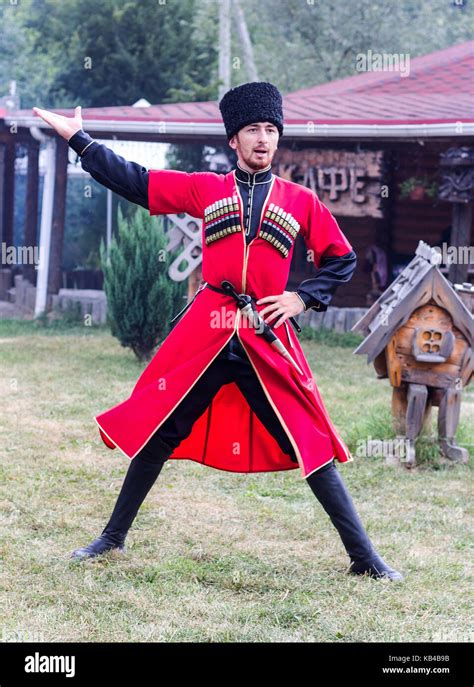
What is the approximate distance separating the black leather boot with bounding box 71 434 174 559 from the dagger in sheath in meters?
0.64

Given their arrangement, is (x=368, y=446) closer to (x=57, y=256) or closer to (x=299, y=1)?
(x=57, y=256)

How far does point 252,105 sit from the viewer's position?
4254 millimetres

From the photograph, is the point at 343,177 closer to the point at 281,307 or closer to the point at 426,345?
the point at 426,345

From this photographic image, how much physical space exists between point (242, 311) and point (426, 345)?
2.60 m

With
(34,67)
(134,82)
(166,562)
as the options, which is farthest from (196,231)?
(34,67)

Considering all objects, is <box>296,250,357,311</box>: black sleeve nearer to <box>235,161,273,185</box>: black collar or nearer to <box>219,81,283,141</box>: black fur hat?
<box>235,161,273,185</box>: black collar

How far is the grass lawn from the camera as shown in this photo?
13.0ft

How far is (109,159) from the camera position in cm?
434

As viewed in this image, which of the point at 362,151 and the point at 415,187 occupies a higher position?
the point at 362,151

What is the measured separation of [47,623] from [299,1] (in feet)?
99.6

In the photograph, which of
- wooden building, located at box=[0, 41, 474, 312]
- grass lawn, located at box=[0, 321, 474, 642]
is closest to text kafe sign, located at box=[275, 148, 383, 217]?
wooden building, located at box=[0, 41, 474, 312]

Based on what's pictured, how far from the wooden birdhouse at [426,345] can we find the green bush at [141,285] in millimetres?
4568

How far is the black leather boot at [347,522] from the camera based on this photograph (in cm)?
439

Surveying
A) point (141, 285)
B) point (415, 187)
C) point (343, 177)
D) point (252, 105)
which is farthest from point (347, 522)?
point (415, 187)
